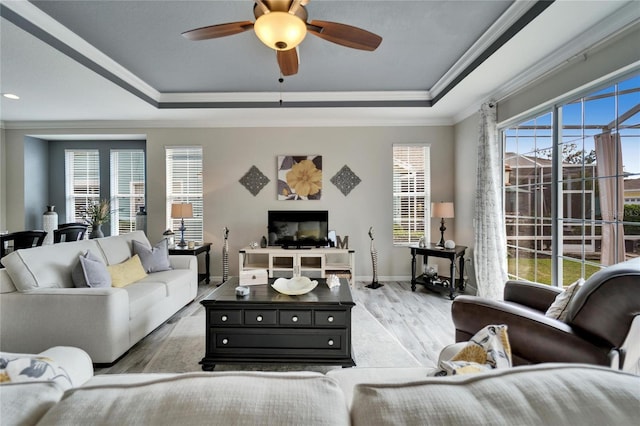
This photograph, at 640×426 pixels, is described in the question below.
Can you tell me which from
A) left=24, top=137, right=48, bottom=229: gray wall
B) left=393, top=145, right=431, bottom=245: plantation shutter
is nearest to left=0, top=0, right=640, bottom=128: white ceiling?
left=24, top=137, right=48, bottom=229: gray wall

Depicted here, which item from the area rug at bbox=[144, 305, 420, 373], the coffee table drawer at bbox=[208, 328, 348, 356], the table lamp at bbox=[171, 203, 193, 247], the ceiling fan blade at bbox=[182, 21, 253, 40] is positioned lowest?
the area rug at bbox=[144, 305, 420, 373]

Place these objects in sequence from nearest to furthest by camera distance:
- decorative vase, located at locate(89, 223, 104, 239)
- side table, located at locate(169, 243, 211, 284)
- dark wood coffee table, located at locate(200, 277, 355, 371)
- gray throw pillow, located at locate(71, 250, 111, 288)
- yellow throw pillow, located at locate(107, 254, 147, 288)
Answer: dark wood coffee table, located at locate(200, 277, 355, 371) < gray throw pillow, located at locate(71, 250, 111, 288) < yellow throw pillow, located at locate(107, 254, 147, 288) < side table, located at locate(169, 243, 211, 284) < decorative vase, located at locate(89, 223, 104, 239)

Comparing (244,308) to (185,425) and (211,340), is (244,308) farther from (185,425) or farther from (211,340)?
(185,425)

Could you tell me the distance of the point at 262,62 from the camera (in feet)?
10.8

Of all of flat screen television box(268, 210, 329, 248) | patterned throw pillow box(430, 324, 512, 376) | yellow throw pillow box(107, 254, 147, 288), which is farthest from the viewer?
flat screen television box(268, 210, 329, 248)

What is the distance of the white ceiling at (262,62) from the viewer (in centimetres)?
238

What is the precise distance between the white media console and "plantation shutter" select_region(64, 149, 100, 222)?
10.9ft

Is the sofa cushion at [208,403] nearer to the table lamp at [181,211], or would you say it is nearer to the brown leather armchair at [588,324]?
the brown leather armchair at [588,324]

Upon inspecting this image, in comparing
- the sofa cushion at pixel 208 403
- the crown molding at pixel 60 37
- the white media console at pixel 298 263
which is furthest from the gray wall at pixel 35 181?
the sofa cushion at pixel 208 403

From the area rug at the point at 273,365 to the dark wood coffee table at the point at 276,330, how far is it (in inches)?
5.4

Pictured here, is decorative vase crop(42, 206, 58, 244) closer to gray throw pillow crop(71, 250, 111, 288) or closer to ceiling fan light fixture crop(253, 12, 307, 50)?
gray throw pillow crop(71, 250, 111, 288)

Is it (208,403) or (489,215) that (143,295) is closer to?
(208,403)

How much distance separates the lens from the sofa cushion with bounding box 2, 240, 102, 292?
229 centimetres

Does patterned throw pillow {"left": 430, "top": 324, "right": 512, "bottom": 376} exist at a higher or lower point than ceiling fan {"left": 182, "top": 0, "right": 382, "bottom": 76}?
lower
